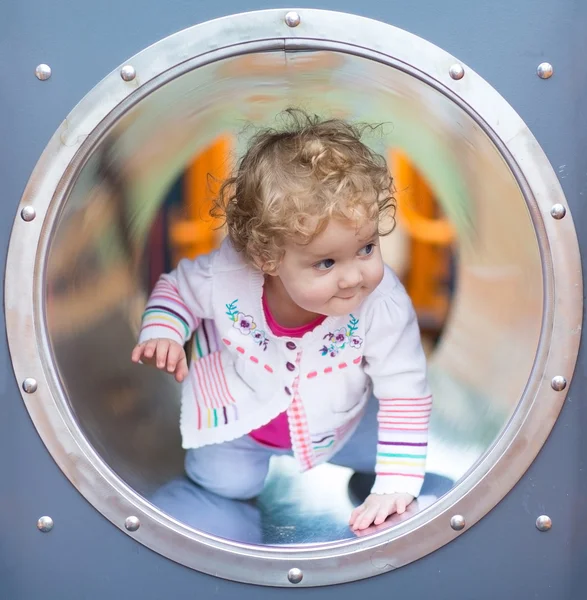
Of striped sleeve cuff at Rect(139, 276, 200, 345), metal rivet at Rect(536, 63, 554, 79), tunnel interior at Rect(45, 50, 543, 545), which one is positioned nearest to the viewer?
metal rivet at Rect(536, 63, 554, 79)

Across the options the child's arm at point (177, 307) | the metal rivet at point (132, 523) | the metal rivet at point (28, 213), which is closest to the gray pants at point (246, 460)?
the child's arm at point (177, 307)

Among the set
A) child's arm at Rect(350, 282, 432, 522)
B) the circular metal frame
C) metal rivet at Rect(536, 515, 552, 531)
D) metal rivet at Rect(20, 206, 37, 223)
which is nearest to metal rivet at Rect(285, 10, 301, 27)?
the circular metal frame

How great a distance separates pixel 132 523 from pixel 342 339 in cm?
49

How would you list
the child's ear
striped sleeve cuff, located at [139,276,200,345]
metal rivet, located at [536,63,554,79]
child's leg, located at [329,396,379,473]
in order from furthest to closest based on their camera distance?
child's leg, located at [329,396,379,473] < striped sleeve cuff, located at [139,276,200,345] < the child's ear < metal rivet, located at [536,63,554,79]

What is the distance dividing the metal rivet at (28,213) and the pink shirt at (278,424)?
0.49m

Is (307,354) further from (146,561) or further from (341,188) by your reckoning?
(146,561)

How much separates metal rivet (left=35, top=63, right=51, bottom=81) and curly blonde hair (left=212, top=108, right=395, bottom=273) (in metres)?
0.36

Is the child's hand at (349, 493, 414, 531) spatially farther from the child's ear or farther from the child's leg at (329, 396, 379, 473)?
the child's ear

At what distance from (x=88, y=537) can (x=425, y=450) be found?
537 millimetres

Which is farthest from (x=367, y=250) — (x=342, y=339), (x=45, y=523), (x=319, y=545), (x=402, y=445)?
(x=45, y=523)

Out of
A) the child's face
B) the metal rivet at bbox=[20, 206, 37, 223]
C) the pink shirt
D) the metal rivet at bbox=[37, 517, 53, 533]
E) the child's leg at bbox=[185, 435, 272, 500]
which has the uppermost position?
the metal rivet at bbox=[20, 206, 37, 223]

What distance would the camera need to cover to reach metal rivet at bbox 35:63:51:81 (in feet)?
4.07

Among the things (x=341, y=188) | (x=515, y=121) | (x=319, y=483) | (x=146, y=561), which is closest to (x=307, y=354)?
(x=319, y=483)

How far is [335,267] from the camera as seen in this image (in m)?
1.42
